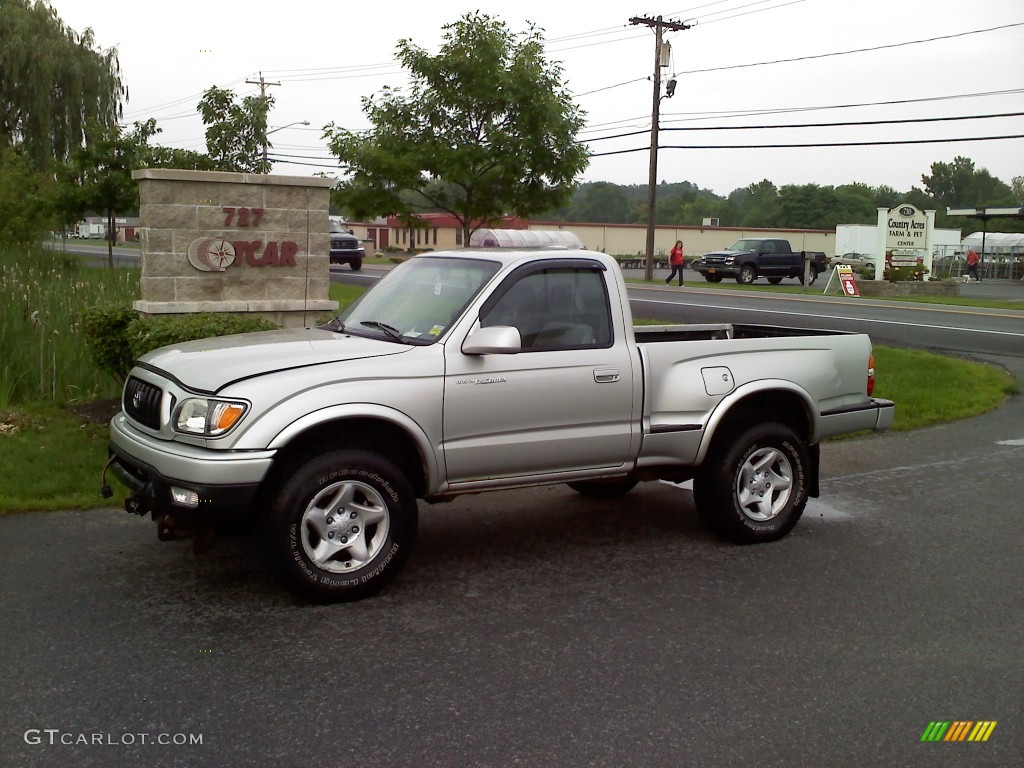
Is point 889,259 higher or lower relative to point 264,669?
higher

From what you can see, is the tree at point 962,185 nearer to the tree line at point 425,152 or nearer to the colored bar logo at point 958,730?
the tree line at point 425,152

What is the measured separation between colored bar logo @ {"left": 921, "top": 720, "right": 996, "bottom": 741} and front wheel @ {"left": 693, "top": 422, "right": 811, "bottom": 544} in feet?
8.11

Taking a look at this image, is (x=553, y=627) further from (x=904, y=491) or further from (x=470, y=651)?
(x=904, y=491)

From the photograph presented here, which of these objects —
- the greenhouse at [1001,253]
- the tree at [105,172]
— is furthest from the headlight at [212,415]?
the greenhouse at [1001,253]

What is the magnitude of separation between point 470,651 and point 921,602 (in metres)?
2.45

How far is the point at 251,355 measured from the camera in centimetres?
555

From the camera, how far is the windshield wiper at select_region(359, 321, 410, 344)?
5.88 meters

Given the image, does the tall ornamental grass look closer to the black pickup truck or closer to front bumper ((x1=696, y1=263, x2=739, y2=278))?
front bumper ((x1=696, y1=263, x2=739, y2=278))

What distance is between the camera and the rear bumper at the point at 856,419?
695cm

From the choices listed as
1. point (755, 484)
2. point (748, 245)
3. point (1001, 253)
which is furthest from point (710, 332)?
point (1001, 253)

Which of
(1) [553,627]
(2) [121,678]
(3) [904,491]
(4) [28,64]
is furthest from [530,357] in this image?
(4) [28,64]

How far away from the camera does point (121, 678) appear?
4.41 m

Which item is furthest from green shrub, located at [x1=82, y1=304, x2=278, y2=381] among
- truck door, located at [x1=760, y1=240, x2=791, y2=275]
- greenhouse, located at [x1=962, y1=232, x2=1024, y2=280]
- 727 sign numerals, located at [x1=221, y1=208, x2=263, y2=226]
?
greenhouse, located at [x1=962, y1=232, x2=1024, y2=280]

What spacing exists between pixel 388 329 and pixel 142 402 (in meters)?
1.38
